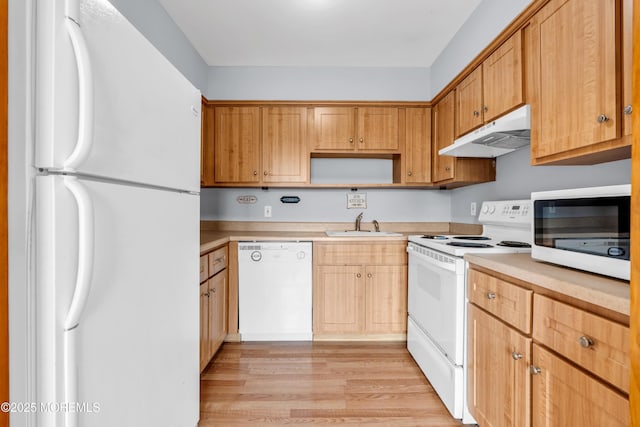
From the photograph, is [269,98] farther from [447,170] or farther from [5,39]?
[5,39]

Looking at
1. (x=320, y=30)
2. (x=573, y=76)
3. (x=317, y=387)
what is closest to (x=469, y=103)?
(x=573, y=76)

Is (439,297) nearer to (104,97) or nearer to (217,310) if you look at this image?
(217,310)

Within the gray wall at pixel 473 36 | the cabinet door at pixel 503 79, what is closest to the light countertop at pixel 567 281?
the cabinet door at pixel 503 79

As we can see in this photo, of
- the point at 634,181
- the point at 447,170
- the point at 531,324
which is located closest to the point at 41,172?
the point at 634,181

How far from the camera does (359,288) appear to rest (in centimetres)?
256

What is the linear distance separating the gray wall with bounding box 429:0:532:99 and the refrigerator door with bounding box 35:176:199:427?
1995mm

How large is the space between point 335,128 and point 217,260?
1.51 m

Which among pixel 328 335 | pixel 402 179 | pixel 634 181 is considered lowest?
pixel 328 335

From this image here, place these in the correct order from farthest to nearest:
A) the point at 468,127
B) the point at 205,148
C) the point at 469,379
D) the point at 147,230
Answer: the point at 205,148, the point at 468,127, the point at 469,379, the point at 147,230

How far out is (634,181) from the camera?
22.9 inches

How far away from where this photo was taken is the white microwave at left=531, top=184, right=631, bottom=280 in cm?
97

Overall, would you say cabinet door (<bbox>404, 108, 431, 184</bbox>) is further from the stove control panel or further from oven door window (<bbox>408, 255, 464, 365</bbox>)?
oven door window (<bbox>408, 255, 464, 365</bbox>)

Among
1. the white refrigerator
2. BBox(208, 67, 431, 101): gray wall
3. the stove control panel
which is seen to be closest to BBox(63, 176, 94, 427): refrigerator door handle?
the white refrigerator

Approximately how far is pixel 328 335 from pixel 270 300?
0.56 meters
